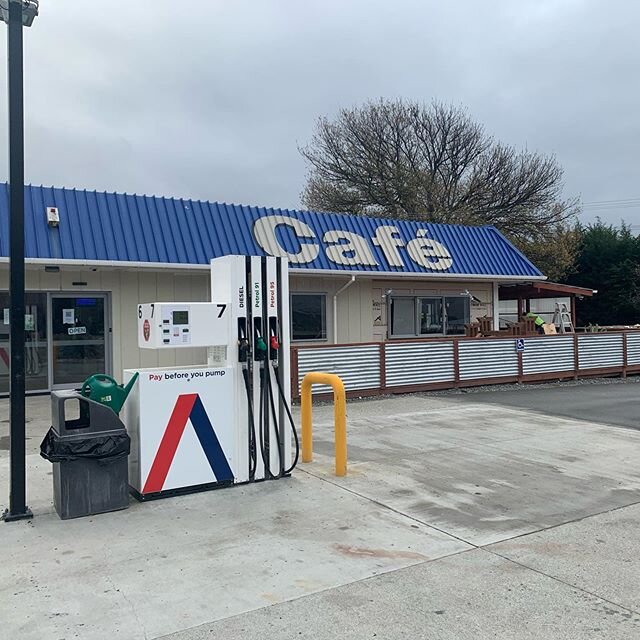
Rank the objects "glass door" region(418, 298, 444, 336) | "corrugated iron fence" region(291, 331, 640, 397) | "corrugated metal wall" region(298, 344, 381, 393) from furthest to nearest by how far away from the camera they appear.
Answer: "glass door" region(418, 298, 444, 336)
"corrugated iron fence" region(291, 331, 640, 397)
"corrugated metal wall" region(298, 344, 381, 393)

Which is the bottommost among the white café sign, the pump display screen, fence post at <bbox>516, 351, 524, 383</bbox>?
fence post at <bbox>516, 351, 524, 383</bbox>

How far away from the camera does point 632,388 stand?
14797 mm

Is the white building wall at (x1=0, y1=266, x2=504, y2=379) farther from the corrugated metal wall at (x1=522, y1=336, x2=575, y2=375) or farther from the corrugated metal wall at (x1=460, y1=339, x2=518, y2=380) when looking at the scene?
the corrugated metal wall at (x1=522, y1=336, x2=575, y2=375)

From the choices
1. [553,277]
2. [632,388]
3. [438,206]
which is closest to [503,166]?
[438,206]

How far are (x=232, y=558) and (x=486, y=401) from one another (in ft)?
28.9

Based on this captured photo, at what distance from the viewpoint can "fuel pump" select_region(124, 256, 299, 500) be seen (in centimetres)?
560

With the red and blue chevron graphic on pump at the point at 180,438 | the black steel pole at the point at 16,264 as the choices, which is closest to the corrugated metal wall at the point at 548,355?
the red and blue chevron graphic on pump at the point at 180,438

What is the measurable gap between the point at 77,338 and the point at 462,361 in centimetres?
814

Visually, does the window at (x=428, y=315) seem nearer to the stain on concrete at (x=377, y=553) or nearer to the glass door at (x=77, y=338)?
the glass door at (x=77, y=338)

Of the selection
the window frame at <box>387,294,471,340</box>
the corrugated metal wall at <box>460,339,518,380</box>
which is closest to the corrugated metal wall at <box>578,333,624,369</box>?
the corrugated metal wall at <box>460,339,518,380</box>

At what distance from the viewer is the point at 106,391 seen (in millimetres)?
5684

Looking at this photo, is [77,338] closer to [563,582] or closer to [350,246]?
[350,246]

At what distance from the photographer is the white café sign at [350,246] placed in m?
14.4

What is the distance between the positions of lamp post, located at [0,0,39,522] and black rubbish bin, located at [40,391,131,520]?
25cm
